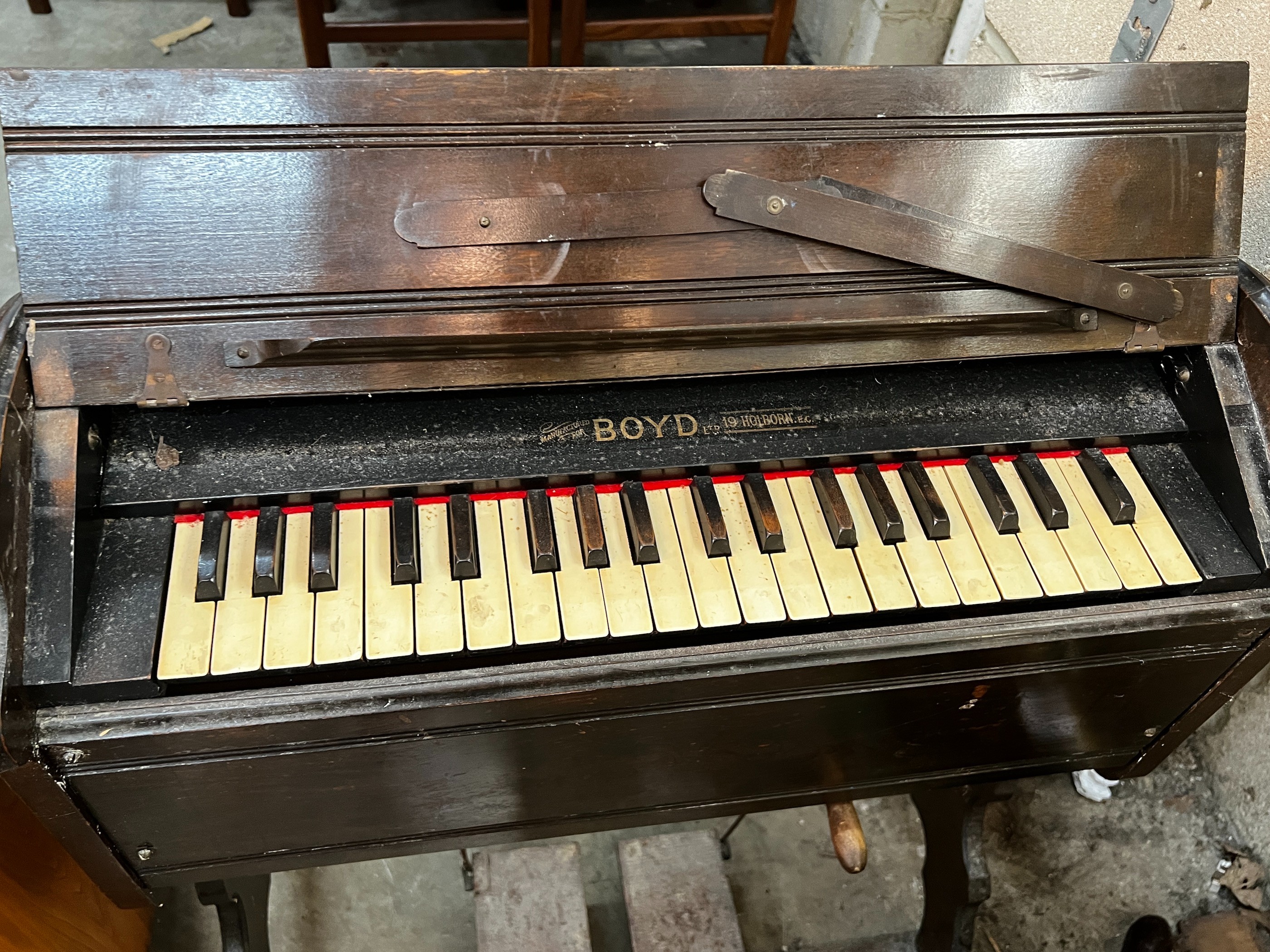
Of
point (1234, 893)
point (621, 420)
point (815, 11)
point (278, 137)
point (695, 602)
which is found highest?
point (815, 11)

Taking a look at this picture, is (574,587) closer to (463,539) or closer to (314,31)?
(463,539)

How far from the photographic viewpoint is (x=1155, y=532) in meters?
1.41

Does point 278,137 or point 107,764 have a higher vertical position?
point 278,137

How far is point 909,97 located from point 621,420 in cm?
61

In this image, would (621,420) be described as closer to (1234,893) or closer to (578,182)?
(578,182)

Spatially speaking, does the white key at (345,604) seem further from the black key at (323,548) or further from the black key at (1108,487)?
the black key at (1108,487)

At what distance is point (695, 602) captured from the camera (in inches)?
50.1

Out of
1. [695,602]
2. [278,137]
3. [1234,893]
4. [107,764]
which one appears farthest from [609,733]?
[1234,893]

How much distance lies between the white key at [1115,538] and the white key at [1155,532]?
1 centimetres

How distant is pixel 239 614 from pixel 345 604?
0.41 ft

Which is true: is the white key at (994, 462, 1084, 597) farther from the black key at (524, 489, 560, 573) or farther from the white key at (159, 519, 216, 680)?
the white key at (159, 519, 216, 680)

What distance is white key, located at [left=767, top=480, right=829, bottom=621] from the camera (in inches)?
50.6

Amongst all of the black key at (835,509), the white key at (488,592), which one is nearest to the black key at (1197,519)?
the black key at (835,509)

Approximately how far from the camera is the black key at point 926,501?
4.45 feet
